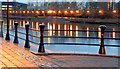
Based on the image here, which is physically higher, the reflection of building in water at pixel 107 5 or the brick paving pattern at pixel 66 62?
the reflection of building in water at pixel 107 5

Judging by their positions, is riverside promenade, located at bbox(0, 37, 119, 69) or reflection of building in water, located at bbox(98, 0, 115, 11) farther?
reflection of building in water, located at bbox(98, 0, 115, 11)

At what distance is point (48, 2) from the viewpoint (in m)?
117

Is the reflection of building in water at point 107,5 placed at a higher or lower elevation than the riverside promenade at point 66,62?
higher

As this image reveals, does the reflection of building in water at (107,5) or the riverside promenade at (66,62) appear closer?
the riverside promenade at (66,62)

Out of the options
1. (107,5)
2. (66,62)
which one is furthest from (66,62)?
(107,5)

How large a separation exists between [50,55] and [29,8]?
106622 millimetres

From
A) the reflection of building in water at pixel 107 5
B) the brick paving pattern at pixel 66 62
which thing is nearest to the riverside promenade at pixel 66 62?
the brick paving pattern at pixel 66 62

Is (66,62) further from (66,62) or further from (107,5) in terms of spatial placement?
(107,5)

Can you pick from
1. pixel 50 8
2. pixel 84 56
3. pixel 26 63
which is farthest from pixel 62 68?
pixel 50 8

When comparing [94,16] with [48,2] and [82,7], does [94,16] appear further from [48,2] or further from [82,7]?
[48,2]

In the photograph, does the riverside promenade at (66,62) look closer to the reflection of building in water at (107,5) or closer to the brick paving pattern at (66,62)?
the brick paving pattern at (66,62)

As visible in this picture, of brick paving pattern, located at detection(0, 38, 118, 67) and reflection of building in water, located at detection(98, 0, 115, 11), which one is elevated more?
reflection of building in water, located at detection(98, 0, 115, 11)

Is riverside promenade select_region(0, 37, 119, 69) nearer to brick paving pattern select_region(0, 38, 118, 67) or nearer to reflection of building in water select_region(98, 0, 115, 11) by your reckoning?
brick paving pattern select_region(0, 38, 118, 67)

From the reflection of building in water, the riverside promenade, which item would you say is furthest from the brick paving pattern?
the reflection of building in water
